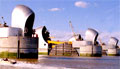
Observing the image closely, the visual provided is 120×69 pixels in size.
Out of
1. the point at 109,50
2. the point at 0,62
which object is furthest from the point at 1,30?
the point at 109,50

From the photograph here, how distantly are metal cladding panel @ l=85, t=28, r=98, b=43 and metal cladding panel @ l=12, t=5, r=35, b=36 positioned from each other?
42.0 meters

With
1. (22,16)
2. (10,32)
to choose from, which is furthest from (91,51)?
(10,32)

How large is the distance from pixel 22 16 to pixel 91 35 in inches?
1738

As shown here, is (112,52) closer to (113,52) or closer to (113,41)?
(113,52)

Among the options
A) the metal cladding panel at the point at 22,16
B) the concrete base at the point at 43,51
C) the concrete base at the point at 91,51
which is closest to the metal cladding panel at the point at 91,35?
the concrete base at the point at 91,51

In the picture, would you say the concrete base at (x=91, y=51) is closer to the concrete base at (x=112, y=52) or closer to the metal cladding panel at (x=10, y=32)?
the concrete base at (x=112, y=52)

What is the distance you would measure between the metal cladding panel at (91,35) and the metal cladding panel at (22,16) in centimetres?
4195

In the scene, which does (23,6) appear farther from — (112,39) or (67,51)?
(112,39)

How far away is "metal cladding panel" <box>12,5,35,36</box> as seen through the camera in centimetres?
4412

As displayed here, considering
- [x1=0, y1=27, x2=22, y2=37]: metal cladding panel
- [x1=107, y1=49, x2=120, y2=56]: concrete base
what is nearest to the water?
[x1=0, y1=27, x2=22, y2=37]: metal cladding panel

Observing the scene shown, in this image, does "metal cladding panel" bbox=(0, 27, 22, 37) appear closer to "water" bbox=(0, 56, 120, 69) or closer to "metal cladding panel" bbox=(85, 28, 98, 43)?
"water" bbox=(0, 56, 120, 69)

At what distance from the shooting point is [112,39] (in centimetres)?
11519

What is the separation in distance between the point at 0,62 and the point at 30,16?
1791 cm

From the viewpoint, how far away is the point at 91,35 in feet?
276
